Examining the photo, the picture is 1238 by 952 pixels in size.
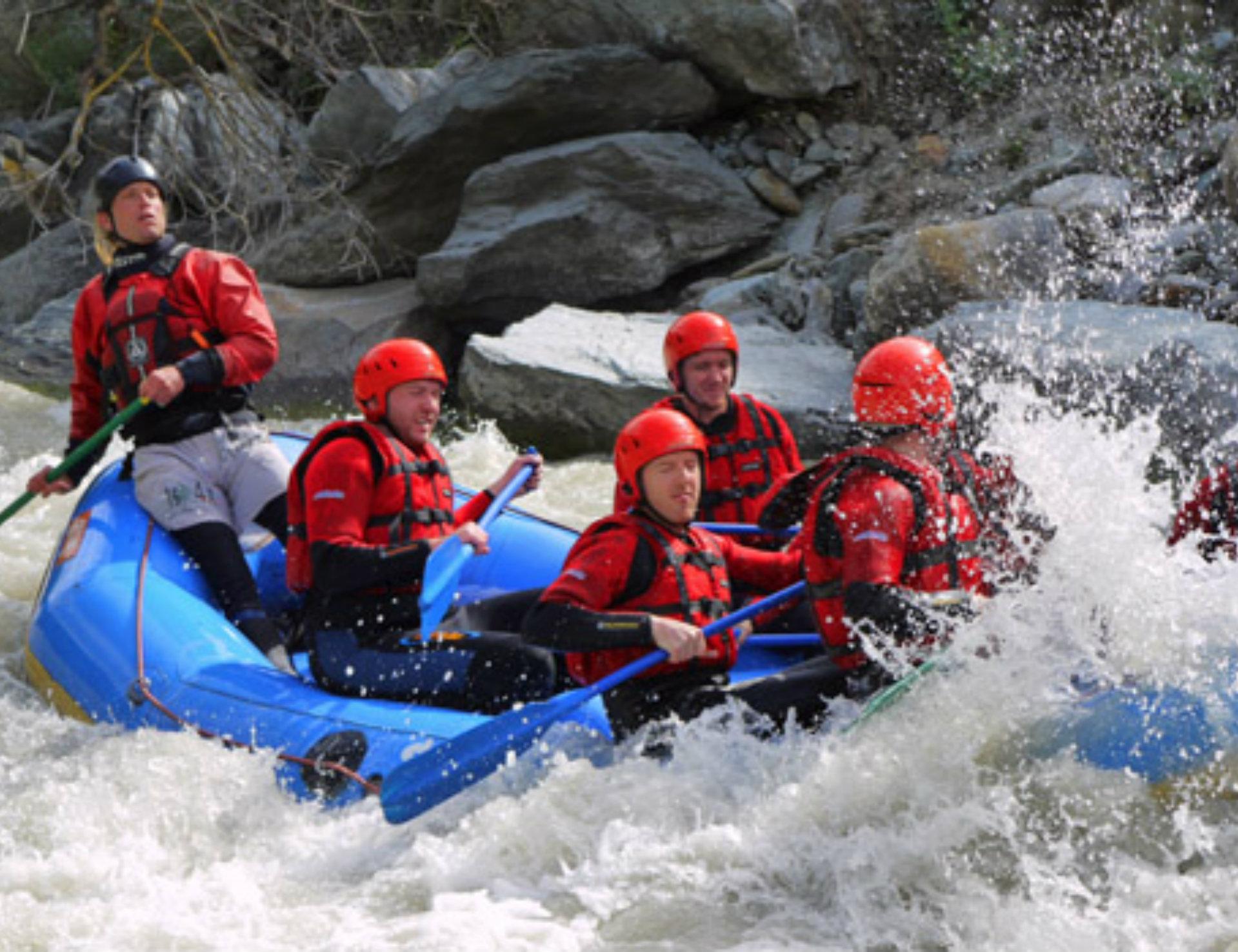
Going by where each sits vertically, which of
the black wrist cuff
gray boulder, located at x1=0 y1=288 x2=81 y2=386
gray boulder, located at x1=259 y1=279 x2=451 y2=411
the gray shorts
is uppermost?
the black wrist cuff

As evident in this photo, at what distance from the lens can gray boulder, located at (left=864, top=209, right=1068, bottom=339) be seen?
8.11 metres

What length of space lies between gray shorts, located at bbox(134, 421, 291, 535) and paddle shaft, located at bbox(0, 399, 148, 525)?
12cm

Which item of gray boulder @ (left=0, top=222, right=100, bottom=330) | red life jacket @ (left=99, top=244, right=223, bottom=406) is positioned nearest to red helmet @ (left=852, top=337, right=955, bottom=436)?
red life jacket @ (left=99, top=244, right=223, bottom=406)

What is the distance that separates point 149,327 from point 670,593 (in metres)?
2.19

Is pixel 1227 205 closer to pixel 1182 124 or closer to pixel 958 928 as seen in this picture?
pixel 1182 124

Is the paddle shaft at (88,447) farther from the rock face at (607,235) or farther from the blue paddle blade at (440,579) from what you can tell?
the rock face at (607,235)

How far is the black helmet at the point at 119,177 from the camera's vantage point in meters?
5.29

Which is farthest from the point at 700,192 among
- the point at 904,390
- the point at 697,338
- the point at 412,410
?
the point at 904,390

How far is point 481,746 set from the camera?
3.95 meters

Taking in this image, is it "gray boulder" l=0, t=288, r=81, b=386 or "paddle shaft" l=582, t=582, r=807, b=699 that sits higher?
"paddle shaft" l=582, t=582, r=807, b=699

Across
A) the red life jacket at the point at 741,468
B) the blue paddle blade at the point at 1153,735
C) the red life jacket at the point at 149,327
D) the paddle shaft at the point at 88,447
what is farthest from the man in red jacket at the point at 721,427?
the blue paddle blade at the point at 1153,735

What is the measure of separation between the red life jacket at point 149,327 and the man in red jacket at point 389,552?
3.09 ft

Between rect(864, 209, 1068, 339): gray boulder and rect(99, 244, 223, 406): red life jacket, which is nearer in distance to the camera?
rect(99, 244, 223, 406): red life jacket

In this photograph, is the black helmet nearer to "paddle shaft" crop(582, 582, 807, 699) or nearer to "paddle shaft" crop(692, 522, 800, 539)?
"paddle shaft" crop(692, 522, 800, 539)
